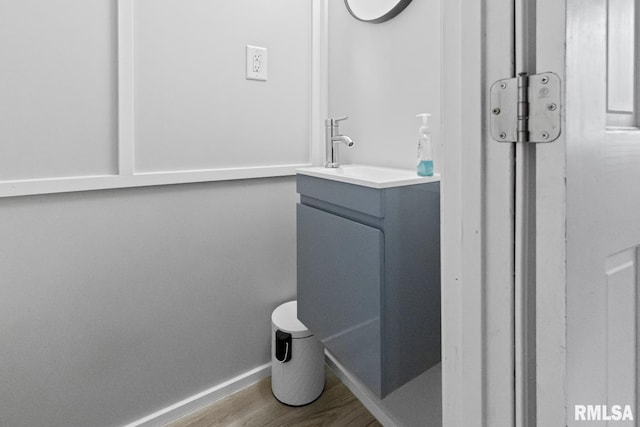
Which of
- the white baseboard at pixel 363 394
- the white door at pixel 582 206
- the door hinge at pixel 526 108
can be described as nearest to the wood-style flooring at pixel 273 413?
the white baseboard at pixel 363 394

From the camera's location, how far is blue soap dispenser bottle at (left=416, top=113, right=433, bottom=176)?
3.37ft

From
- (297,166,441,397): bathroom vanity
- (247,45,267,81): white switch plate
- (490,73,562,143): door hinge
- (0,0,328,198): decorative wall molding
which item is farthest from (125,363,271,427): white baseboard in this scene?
(490,73,562,143): door hinge

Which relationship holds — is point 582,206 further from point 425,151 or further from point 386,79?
point 386,79

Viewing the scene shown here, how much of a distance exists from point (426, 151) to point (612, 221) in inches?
21.2

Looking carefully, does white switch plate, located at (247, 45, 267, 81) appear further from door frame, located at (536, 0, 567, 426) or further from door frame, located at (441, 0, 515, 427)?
door frame, located at (536, 0, 567, 426)

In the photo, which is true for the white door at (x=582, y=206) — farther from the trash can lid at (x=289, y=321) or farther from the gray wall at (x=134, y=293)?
the gray wall at (x=134, y=293)

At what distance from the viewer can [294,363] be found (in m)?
1.43

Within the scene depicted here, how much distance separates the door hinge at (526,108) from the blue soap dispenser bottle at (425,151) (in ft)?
1.68

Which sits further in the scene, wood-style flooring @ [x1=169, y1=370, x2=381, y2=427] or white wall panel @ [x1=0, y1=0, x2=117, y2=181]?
wood-style flooring @ [x1=169, y1=370, x2=381, y2=427]

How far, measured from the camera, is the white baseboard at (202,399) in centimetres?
132

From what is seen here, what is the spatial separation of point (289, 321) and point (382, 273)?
2.27 ft

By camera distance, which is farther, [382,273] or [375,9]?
[375,9]

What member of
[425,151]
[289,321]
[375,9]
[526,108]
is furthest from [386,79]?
[289,321]

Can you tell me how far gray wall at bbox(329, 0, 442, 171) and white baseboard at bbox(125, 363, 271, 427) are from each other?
3.15 feet
